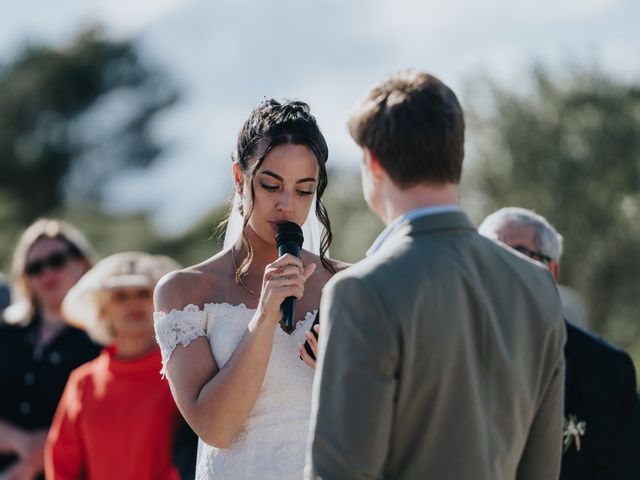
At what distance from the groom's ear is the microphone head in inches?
30.9

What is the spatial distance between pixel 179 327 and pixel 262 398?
38cm

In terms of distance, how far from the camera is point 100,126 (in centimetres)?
4044

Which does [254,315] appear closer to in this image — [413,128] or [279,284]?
[279,284]

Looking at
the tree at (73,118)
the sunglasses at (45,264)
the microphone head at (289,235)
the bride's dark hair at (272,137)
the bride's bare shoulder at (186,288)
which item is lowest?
the tree at (73,118)

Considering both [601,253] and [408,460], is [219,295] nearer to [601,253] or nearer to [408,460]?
[408,460]

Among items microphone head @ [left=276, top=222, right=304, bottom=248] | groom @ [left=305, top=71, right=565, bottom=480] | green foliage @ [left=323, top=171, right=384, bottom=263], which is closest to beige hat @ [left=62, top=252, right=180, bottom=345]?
microphone head @ [left=276, top=222, right=304, bottom=248]

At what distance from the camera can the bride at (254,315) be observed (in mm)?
3422

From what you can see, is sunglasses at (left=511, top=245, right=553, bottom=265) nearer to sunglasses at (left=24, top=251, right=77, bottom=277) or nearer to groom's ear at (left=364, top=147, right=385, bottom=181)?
groom's ear at (left=364, top=147, right=385, bottom=181)

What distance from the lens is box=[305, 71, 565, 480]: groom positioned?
2.47 meters

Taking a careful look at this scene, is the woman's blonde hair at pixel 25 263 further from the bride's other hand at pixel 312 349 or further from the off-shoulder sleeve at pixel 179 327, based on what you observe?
the bride's other hand at pixel 312 349

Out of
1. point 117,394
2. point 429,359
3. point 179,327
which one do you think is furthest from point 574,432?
point 117,394

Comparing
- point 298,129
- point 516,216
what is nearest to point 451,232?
point 298,129

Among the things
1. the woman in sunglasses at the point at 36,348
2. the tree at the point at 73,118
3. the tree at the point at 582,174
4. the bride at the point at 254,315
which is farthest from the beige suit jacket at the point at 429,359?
the tree at the point at 73,118

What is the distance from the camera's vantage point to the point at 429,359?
98.7 inches
